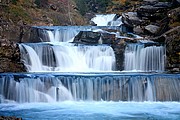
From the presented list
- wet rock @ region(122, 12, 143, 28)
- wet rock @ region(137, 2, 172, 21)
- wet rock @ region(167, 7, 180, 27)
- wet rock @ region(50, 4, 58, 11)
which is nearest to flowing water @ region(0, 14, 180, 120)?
wet rock @ region(167, 7, 180, 27)

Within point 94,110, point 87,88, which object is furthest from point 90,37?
point 94,110

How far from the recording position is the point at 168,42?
2283 cm

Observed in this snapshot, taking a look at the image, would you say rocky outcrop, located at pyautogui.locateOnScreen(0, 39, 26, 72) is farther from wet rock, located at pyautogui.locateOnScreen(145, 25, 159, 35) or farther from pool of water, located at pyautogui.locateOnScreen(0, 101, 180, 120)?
wet rock, located at pyautogui.locateOnScreen(145, 25, 159, 35)

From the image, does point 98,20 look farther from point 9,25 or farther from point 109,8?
point 9,25

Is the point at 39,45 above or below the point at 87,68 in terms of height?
above

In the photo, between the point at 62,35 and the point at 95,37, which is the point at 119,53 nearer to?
the point at 95,37

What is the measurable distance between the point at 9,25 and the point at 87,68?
21.0ft

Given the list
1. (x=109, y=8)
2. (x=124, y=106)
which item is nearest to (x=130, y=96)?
(x=124, y=106)

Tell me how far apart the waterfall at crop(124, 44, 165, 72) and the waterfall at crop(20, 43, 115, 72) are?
3.59 feet

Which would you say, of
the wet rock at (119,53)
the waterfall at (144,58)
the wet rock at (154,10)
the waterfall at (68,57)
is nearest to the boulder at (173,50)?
the waterfall at (144,58)

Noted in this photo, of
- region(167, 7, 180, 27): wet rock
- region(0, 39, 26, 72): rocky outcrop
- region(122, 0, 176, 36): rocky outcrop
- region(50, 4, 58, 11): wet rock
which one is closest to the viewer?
region(0, 39, 26, 72): rocky outcrop

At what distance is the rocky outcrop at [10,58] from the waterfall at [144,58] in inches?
267

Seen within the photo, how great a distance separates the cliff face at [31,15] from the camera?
25.1 metres

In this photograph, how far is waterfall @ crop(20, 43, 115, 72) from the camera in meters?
22.7
